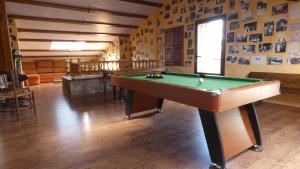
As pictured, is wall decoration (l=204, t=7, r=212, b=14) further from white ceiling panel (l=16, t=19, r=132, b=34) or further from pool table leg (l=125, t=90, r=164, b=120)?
white ceiling panel (l=16, t=19, r=132, b=34)

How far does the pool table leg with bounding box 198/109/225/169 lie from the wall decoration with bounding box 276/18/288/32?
312cm

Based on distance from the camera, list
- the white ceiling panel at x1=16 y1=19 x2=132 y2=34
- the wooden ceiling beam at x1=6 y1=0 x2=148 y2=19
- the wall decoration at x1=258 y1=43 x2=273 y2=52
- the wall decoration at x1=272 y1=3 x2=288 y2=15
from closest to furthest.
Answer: the wall decoration at x1=272 y1=3 x2=288 y2=15, the wall decoration at x1=258 y1=43 x2=273 y2=52, the wooden ceiling beam at x1=6 y1=0 x2=148 y2=19, the white ceiling panel at x1=16 y1=19 x2=132 y2=34

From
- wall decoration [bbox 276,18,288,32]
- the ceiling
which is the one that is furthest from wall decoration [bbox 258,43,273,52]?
the ceiling

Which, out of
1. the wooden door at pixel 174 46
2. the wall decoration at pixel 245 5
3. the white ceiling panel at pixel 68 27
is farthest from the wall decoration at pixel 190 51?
the white ceiling panel at pixel 68 27

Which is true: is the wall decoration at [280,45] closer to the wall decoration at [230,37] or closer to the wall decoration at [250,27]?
the wall decoration at [250,27]

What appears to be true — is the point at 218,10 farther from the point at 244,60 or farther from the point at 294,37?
the point at 294,37

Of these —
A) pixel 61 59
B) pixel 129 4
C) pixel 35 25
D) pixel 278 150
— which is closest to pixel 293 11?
pixel 278 150

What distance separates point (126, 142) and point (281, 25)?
3727mm

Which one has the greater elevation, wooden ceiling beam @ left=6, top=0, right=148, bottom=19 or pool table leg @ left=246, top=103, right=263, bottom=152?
wooden ceiling beam @ left=6, top=0, right=148, bottom=19

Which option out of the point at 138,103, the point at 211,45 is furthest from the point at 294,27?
the point at 138,103

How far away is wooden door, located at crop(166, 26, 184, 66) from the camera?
A: 6114mm

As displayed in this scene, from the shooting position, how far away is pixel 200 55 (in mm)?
5578

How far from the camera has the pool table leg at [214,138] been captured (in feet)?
6.03

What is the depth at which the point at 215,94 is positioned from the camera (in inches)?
62.1
